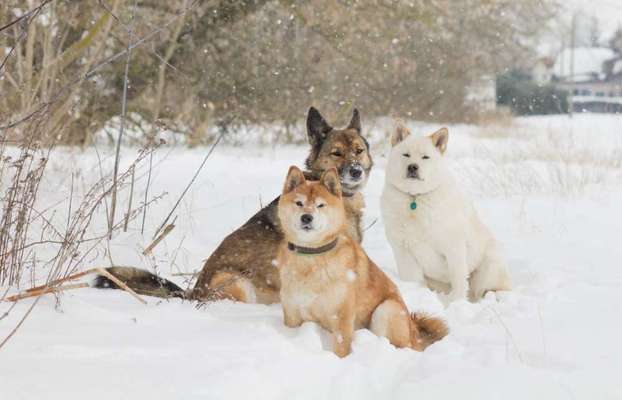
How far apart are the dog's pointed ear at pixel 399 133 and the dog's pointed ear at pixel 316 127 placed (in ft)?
1.85

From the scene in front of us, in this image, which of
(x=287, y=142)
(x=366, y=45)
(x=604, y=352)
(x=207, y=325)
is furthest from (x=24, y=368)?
(x=287, y=142)

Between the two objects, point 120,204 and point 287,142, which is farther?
point 287,142

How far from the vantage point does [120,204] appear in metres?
7.29

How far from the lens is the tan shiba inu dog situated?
11.7 ft

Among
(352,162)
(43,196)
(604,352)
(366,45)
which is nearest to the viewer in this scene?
(604,352)

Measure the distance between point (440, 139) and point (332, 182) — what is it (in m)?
1.68

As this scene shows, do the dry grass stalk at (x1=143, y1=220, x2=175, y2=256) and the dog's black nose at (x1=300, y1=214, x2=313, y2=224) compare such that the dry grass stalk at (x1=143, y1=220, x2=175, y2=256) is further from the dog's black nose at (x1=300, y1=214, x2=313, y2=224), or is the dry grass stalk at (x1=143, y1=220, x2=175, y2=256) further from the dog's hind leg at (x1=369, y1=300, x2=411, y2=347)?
the dog's hind leg at (x1=369, y1=300, x2=411, y2=347)

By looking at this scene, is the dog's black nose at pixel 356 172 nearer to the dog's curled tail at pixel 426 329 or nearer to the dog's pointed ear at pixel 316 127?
the dog's pointed ear at pixel 316 127

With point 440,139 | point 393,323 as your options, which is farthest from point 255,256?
point 440,139

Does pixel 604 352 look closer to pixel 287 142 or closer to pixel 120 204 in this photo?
pixel 120 204

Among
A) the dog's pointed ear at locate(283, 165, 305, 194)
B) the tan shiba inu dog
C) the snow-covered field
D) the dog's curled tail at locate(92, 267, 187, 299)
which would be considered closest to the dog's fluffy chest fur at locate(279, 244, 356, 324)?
the tan shiba inu dog

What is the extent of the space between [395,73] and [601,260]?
566 inches

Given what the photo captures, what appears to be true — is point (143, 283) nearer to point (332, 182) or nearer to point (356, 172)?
point (332, 182)

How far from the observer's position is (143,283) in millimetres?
4059
